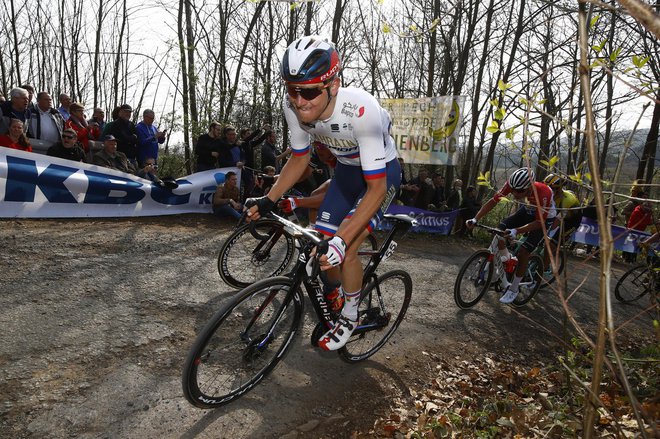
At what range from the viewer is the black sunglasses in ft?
10.3

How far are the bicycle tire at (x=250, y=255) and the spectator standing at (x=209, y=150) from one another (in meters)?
5.24

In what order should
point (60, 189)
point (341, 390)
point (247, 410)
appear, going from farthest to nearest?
point (60, 189)
point (341, 390)
point (247, 410)

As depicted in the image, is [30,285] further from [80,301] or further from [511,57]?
[511,57]

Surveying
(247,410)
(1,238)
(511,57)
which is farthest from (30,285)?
(511,57)

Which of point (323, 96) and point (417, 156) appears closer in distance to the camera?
point (323, 96)

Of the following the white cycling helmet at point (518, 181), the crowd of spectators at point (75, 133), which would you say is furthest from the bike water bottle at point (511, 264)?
the crowd of spectators at point (75, 133)

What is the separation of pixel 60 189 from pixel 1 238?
74.4 inches

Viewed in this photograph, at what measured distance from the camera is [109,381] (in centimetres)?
307

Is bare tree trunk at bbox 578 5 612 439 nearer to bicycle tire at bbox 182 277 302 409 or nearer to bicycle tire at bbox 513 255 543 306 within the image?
bicycle tire at bbox 182 277 302 409

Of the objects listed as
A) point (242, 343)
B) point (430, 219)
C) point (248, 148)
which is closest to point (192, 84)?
point (248, 148)

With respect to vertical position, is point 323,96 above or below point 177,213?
above

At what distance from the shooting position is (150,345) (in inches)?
143

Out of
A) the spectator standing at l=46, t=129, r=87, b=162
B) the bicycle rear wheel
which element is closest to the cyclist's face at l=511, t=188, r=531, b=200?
the bicycle rear wheel

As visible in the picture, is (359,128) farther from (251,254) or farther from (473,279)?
(473,279)
